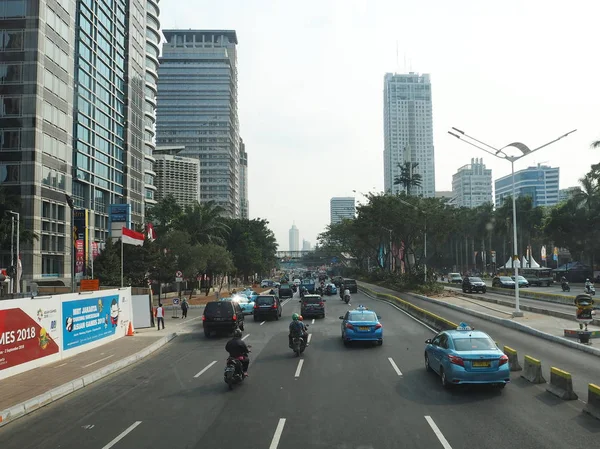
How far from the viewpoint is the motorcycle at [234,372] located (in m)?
12.7

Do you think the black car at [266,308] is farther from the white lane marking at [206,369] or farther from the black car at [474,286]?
the black car at [474,286]

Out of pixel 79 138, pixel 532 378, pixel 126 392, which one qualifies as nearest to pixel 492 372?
pixel 532 378

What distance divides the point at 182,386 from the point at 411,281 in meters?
48.0

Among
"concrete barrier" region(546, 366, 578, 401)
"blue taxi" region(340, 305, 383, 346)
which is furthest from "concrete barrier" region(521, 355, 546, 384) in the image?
"blue taxi" region(340, 305, 383, 346)

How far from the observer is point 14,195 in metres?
50.0

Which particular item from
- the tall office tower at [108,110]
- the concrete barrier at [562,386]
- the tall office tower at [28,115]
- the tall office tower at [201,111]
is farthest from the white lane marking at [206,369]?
the tall office tower at [201,111]

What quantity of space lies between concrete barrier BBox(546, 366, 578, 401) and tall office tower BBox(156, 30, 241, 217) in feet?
549

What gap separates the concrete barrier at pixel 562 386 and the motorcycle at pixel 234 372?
7513 millimetres

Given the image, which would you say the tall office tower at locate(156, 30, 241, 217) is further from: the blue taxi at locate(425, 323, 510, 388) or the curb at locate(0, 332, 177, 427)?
the blue taxi at locate(425, 323, 510, 388)

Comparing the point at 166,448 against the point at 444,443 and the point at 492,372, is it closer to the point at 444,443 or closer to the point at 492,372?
the point at 444,443

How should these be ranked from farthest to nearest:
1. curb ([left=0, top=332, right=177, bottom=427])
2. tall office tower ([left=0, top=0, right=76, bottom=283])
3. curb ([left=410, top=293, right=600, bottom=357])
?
1. tall office tower ([left=0, top=0, right=76, bottom=283])
2. curb ([left=410, top=293, right=600, bottom=357])
3. curb ([left=0, top=332, right=177, bottom=427])

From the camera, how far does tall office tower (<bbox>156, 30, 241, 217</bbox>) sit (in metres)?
178

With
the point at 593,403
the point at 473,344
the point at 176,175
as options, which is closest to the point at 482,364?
the point at 473,344

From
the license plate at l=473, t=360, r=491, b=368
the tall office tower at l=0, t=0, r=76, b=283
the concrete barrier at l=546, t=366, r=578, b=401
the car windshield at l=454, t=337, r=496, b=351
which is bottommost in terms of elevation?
the concrete barrier at l=546, t=366, r=578, b=401
